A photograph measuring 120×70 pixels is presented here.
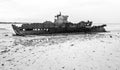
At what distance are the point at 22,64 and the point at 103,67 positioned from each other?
159 inches

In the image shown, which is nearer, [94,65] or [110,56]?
[94,65]

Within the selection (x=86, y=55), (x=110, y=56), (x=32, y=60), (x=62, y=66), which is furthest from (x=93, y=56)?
(x=32, y=60)

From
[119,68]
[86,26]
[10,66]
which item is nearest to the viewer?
[119,68]

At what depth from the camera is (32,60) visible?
7520 mm

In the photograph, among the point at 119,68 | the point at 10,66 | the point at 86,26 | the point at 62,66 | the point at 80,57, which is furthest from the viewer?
the point at 86,26

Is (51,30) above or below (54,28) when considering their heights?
below

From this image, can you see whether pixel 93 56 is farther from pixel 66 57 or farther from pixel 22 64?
pixel 22 64

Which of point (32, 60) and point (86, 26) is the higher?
point (86, 26)

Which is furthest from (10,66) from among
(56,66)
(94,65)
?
(94,65)

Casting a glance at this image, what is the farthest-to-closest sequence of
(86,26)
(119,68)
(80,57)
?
1. (86,26)
2. (80,57)
3. (119,68)

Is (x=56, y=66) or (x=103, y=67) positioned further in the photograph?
(x=56, y=66)

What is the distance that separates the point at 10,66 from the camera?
680 cm

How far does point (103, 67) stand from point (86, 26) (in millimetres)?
25212

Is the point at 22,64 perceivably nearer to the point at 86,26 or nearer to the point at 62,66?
the point at 62,66
